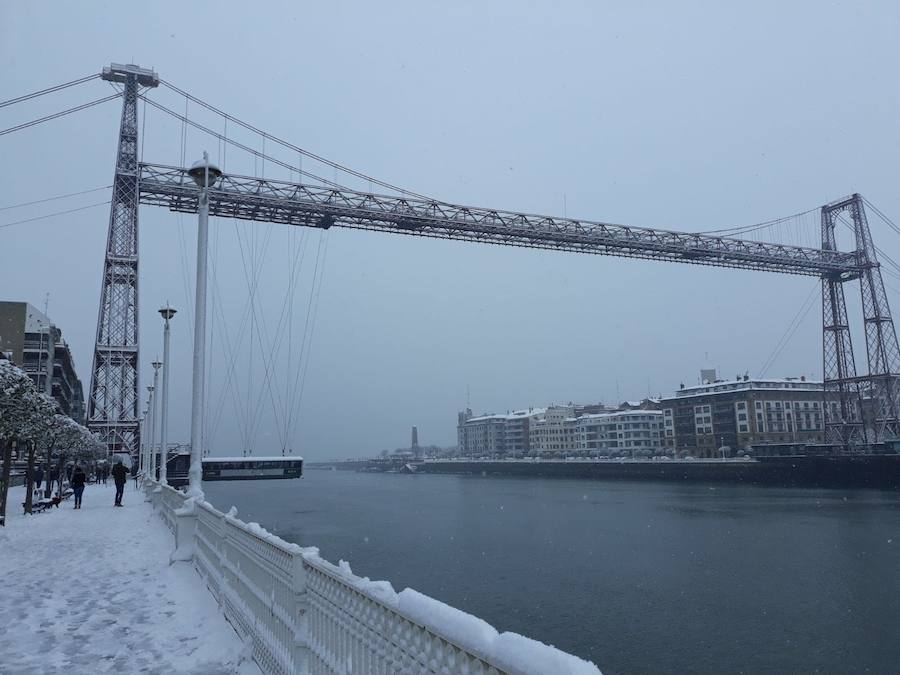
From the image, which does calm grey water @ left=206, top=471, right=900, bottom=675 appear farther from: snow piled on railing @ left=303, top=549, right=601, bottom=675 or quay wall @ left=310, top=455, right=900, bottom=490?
quay wall @ left=310, top=455, right=900, bottom=490

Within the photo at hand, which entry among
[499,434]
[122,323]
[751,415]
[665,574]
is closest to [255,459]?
[122,323]

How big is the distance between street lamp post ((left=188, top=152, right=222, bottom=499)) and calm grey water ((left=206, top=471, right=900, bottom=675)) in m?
7.11

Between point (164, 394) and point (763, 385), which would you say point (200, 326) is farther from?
point (763, 385)

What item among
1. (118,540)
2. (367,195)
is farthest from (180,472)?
(118,540)

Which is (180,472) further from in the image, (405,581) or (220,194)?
(405,581)

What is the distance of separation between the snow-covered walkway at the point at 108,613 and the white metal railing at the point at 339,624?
341mm

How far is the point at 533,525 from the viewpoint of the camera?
3266cm

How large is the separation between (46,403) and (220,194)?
25735 millimetres

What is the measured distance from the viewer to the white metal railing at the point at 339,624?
2.09m

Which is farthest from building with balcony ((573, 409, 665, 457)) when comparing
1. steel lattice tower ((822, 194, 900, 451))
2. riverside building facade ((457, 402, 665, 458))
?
steel lattice tower ((822, 194, 900, 451))

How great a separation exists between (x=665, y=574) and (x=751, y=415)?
80.1m

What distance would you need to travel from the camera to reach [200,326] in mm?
11250

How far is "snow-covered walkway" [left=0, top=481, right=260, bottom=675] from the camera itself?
5164 millimetres

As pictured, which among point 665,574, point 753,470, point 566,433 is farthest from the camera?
point 566,433
